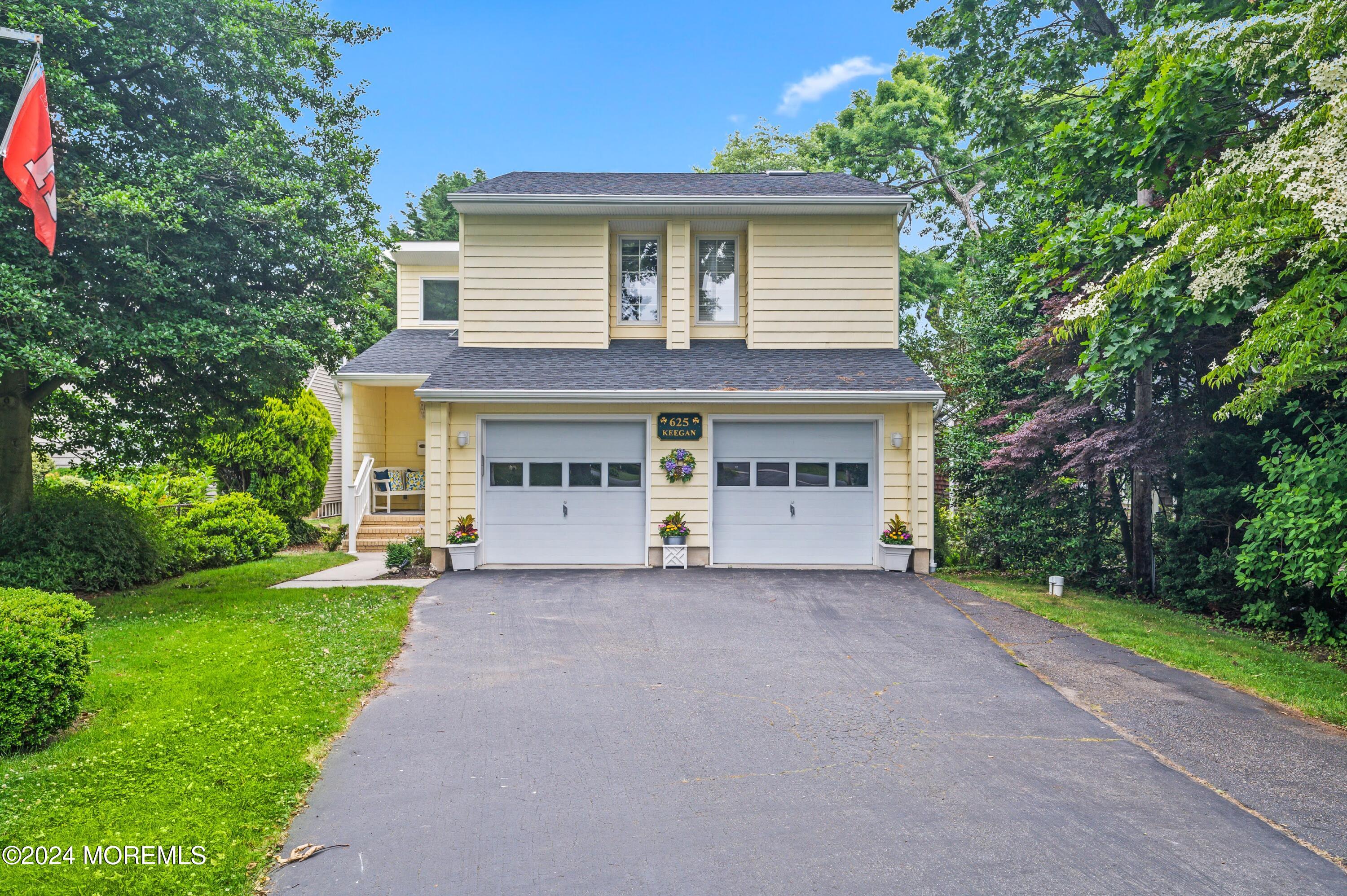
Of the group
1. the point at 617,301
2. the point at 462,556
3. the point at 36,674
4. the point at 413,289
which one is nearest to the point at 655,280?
the point at 617,301

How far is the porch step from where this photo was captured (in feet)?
44.4

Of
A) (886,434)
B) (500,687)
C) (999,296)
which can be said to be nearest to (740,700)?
(500,687)

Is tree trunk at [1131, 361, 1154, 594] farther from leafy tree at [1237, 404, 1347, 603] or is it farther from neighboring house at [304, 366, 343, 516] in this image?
neighboring house at [304, 366, 343, 516]

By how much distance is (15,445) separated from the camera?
9086 mm

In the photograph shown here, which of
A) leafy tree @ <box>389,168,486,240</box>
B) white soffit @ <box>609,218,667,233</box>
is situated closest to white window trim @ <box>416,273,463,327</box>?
white soffit @ <box>609,218,667,233</box>

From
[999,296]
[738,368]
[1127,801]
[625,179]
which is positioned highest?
[625,179]

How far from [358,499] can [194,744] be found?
9.63 metres

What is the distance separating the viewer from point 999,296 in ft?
39.8

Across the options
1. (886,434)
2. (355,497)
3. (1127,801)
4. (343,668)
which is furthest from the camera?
(355,497)

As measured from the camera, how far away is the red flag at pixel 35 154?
5.87 metres

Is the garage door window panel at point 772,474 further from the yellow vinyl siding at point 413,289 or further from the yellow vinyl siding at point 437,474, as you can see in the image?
the yellow vinyl siding at point 413,289

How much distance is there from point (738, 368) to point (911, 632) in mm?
5082

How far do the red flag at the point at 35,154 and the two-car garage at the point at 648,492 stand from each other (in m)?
5.68

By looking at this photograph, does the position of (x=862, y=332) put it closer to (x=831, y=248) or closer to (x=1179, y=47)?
(x=831, y=248)
